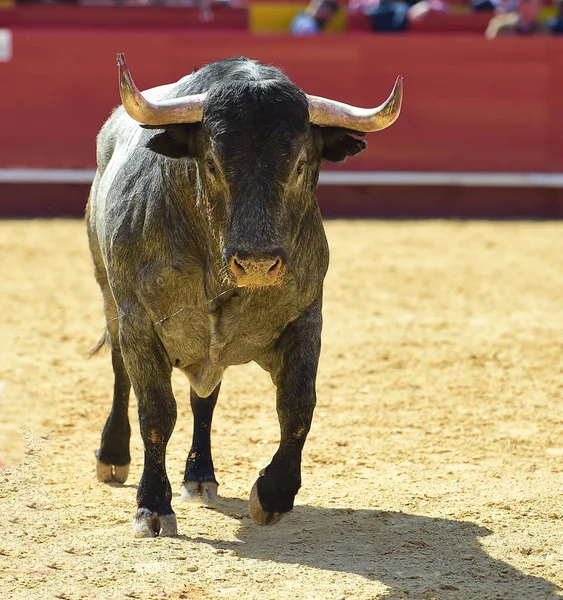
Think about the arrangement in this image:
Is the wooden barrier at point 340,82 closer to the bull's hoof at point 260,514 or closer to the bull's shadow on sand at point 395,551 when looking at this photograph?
the bull's shadow on sand at point 395,551

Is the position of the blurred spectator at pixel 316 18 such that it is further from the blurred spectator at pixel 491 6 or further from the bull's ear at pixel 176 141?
the bull's ear at pixel 176 141

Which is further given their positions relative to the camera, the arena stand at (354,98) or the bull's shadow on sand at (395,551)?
the arena stand at (354,98)

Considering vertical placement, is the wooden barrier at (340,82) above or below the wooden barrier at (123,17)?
below

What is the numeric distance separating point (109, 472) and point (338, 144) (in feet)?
4.64

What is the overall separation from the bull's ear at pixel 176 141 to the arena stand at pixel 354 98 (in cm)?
753

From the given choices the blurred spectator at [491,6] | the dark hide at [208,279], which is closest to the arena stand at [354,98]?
the blurred spectator at [491,6]

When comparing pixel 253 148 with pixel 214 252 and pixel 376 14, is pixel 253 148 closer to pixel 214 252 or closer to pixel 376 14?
pixel 214 252

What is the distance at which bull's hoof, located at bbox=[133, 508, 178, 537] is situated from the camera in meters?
3.47

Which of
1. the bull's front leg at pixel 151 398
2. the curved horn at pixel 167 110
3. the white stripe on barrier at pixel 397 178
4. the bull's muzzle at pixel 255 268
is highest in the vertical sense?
the curved horn at pixel 167 110

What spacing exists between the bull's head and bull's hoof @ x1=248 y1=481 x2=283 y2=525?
0.68 meters

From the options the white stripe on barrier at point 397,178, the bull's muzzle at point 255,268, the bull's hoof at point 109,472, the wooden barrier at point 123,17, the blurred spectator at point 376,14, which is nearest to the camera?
the bull's muzzle at point 255,268

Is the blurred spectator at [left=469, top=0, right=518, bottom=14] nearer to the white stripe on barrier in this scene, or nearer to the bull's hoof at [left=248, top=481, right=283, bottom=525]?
the white stripe on barrier

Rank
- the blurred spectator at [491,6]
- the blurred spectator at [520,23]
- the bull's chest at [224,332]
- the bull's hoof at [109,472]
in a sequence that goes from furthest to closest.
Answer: the blurred spectator at [491,6] → the blurred spectator at [520,23] → the bull's hoof at [109,472] → the bull's chest at [224,332]

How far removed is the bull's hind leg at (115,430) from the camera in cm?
418
